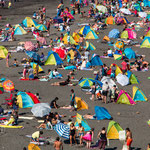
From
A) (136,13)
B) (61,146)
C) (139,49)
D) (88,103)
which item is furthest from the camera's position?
(136,13)

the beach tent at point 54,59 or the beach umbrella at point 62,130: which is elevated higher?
the beach tent at point 54,59

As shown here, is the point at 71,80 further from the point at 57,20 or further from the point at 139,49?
the point at 57,20

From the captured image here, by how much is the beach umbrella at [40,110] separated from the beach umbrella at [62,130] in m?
2.25

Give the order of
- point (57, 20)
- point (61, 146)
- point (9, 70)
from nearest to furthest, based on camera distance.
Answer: point (61, 146), point (9, 70), point (57, 20)

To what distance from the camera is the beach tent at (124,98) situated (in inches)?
1136

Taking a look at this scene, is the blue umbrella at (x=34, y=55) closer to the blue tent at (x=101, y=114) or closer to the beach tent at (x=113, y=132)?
the blue tent at (x=101, y=114)

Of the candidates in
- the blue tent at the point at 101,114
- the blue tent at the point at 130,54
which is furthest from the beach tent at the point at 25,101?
the blue tent at the point at 130,54

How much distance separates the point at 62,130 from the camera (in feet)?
75.3

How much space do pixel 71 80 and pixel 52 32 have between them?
15399mm

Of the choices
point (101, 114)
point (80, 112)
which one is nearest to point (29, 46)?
point (80, 112)

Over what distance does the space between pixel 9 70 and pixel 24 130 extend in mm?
12160

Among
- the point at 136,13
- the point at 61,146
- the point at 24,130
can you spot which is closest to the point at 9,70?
the point at 24,130

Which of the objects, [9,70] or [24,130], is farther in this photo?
[9,70]

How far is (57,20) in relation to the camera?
170 feet
